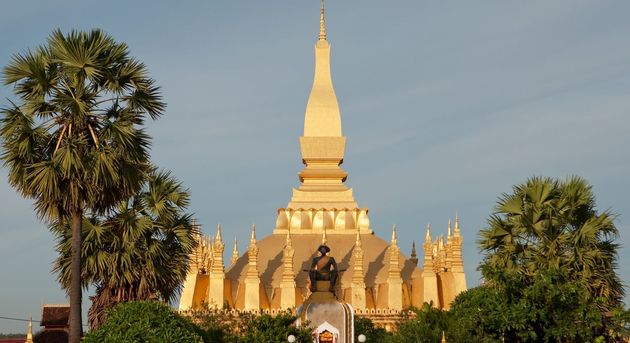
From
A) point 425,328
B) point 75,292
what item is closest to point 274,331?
point 425,328

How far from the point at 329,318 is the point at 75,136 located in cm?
855

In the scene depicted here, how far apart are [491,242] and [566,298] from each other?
271 centimetres

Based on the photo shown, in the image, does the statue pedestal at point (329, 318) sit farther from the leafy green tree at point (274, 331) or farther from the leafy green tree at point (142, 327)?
the leafy green tree at point (142, 327)

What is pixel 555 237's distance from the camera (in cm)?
3322

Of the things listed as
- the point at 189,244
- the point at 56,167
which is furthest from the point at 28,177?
the point at 189,244

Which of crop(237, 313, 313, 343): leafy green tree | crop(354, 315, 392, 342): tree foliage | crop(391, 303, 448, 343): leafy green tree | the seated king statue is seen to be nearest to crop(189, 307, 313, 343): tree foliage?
crop(237, 313, 313, 343): leafy green tree

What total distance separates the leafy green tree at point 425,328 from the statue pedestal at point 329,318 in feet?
5.45

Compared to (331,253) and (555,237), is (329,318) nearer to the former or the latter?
(555,237)

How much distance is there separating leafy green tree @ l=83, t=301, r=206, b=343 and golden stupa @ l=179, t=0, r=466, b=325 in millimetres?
19526

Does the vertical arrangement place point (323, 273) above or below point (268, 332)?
above

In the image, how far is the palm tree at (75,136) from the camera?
28922 mm

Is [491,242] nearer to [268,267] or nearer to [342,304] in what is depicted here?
[342,304]

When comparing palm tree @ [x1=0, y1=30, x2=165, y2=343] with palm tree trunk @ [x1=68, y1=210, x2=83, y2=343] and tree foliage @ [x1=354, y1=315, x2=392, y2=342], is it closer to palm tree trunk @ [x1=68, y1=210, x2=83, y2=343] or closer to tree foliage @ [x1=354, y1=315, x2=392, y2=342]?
palm tree trunk @ [x1=68, y1=210, x2=83, y2=343]

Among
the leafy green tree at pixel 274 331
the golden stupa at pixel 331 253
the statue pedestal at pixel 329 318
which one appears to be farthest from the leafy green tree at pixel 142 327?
the golden stupa at pixel 331 253
